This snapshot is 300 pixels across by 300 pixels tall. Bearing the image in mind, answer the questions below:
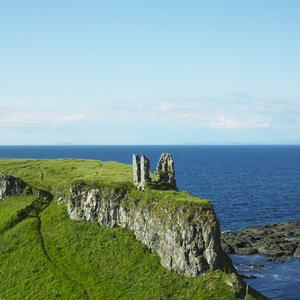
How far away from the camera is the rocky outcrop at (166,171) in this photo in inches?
2416

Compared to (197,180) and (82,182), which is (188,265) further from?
(197,180)

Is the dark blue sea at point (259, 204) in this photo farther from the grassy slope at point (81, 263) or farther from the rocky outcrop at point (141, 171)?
the rocky outcrop at point (141, 171)

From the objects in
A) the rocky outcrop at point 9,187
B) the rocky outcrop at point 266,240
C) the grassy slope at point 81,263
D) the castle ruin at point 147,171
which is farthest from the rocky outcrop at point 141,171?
the rocky outcrop at point 266,240

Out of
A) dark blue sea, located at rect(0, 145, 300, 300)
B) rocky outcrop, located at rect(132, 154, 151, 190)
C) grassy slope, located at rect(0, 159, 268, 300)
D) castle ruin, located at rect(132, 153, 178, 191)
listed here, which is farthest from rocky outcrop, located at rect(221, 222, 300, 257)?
grassy slope, located at rect(0, 159, 268, 300)

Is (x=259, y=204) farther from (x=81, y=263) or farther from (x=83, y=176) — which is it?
(x=81, y=263)

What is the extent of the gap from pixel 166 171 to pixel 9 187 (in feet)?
106

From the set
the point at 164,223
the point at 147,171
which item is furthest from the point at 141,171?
the point at 164,223

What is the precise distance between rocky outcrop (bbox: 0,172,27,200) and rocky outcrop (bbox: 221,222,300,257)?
46.4 m

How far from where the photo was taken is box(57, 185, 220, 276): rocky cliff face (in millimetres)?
45688

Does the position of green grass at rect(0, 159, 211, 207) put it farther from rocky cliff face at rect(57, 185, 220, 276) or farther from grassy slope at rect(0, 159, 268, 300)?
rocky cliff face at rect(57, 185, 220, 276)

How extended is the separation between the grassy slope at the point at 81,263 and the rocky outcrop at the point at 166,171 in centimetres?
589

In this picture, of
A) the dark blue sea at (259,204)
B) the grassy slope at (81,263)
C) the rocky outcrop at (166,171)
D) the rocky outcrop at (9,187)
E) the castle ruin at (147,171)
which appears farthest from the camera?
the rocky outcrop at (9,187)

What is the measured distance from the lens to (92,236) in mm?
55469

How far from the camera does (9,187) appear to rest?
224 feet
